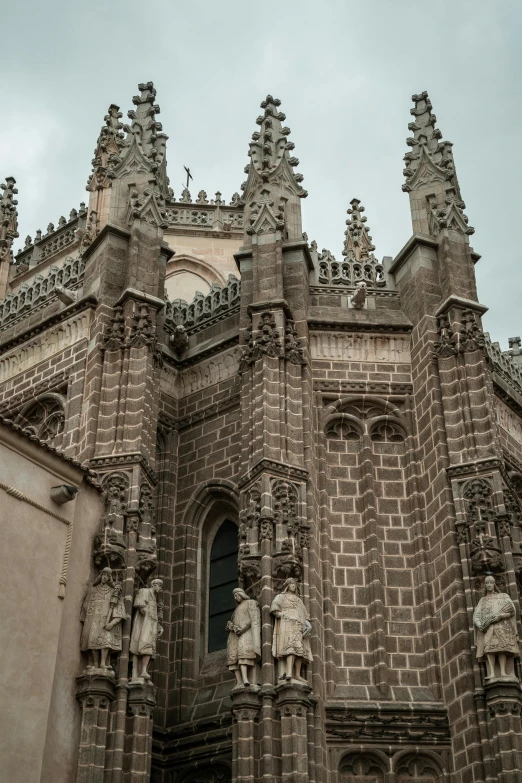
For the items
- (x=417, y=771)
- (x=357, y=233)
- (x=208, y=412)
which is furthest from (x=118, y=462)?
(x=357, y=233)

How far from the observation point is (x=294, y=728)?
17234 millimetres

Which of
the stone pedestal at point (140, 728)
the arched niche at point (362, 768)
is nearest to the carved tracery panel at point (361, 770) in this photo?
the arched niche at point (362, 768)

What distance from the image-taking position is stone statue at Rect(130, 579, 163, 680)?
1827cm

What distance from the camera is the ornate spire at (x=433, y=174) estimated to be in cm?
2384

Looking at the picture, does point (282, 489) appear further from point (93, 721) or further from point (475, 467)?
point (93, 721)

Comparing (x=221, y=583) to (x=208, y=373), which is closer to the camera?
(x=221, y=583)

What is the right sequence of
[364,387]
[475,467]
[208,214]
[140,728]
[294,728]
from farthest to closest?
1. [208,214]
2. [364,387]
3. [475,467]
4. [140,728]
5. [294,728]

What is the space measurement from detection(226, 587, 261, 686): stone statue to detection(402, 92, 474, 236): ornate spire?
934cm

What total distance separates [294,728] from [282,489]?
13.9 feet

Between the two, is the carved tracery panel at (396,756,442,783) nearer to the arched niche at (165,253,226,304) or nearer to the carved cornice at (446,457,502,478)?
the carved cornice at (446,457,502,478)

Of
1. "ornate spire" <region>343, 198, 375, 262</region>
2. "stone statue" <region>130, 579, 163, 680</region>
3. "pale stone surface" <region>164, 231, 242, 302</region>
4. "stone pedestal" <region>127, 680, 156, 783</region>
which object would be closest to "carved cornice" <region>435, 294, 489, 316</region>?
"stone statue" <region>130, 579, 163, 680</region>

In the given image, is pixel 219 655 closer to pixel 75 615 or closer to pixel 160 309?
pixel 75 615

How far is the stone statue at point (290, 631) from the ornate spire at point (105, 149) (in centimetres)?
1934

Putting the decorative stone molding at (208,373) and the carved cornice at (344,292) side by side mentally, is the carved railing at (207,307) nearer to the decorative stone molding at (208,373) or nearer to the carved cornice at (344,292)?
the decorative stone molding at (208,373)
